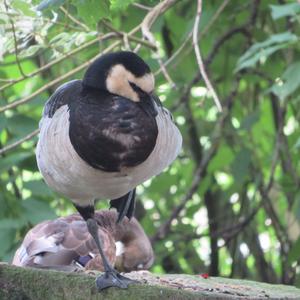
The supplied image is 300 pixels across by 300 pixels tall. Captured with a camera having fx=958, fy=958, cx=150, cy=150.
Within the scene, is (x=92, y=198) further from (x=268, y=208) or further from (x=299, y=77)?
(x=268, y=208)

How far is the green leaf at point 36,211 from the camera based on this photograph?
3954mm

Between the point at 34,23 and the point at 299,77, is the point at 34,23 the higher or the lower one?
the higher one

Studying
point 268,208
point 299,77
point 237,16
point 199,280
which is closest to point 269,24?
point 237,16

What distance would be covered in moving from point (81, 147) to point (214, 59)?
2611 millimetres

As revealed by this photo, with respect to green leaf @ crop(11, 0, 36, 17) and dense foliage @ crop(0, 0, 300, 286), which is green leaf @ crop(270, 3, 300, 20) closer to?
dense foliage @ crop(0, 0, 300, 286)

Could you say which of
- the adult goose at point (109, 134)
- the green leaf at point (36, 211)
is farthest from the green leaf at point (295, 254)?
the adult goose at point (109, 134)

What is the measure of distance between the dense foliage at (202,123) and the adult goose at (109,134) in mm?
670

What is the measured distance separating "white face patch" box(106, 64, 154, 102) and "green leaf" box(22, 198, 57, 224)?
5.14 feet

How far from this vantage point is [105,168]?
2445 mm

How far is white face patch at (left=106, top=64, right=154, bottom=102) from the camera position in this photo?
2420mm

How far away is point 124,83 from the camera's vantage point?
2428 mm

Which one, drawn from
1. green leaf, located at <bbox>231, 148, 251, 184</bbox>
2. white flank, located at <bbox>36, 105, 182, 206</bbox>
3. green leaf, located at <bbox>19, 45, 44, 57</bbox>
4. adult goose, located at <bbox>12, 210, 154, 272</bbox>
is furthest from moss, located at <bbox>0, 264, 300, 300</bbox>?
green leaf, located at <bbox>231, 148, 251, 184</bbox>

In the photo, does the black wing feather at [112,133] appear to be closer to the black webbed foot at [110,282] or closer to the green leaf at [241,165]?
the black webbed foot at [110,282]

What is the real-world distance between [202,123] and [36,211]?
1.67m
